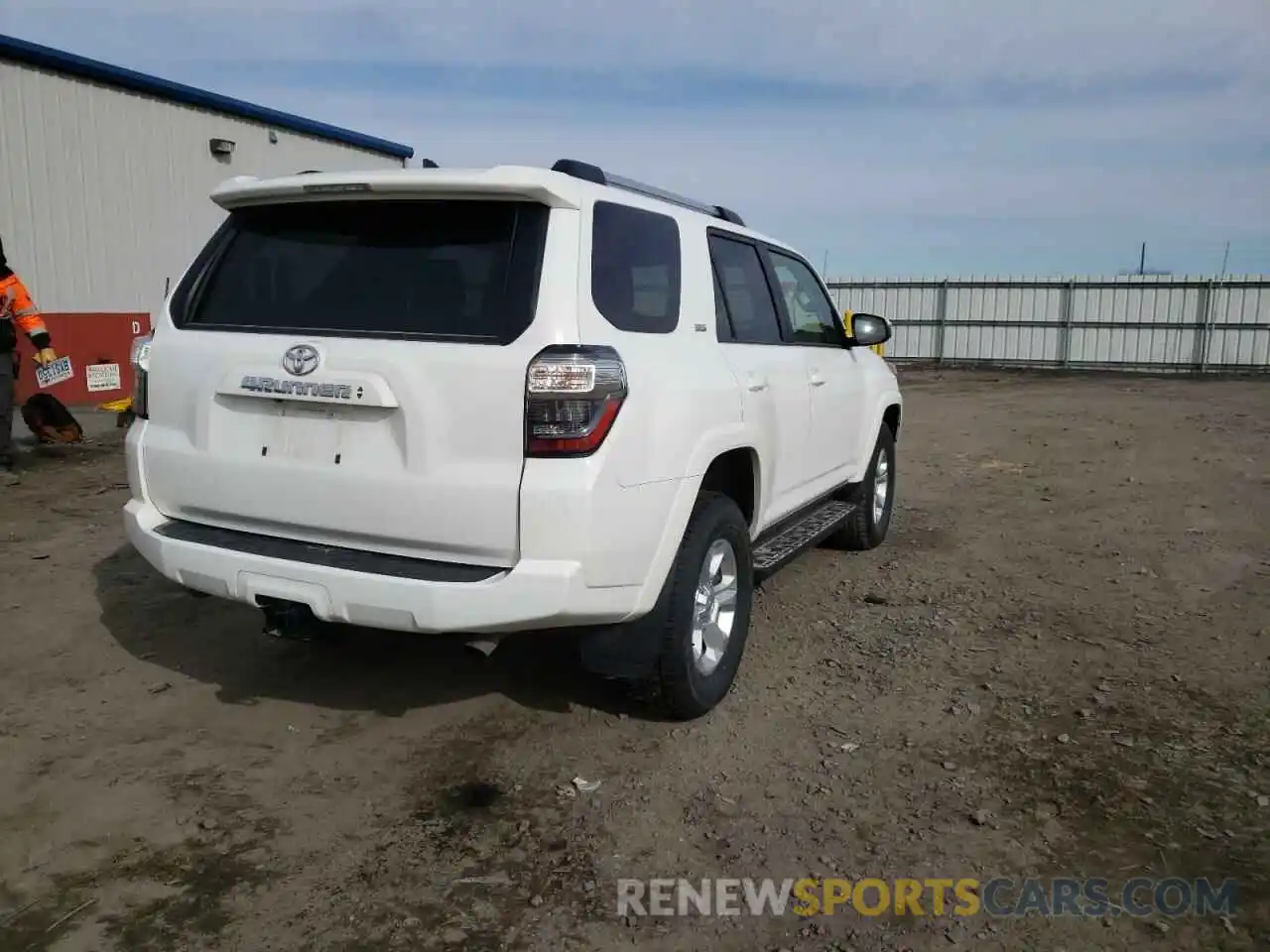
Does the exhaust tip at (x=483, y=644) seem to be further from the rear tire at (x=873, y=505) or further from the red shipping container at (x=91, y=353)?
the red shipping container at (x=91, y=353)

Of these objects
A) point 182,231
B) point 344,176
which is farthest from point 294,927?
point 182,231

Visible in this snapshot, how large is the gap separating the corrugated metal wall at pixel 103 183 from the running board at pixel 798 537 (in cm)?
837

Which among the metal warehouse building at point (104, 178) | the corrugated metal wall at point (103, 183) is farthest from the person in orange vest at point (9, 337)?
the metal warehouse building at point (104, 178)

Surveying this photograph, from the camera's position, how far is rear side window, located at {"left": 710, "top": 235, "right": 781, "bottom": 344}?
4.37 metres

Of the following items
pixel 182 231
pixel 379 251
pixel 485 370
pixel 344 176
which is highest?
pixel 182 231

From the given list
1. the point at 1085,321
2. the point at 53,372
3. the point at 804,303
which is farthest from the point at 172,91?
the point at 1085,321

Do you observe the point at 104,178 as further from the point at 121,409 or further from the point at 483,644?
the point at 483,644

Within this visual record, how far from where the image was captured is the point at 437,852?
3.03 metres

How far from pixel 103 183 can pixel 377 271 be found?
11.3 m

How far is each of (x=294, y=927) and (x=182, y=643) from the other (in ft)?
7.88

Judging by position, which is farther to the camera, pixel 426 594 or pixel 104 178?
pixel 104 178

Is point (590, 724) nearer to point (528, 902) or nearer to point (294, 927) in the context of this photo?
point (528, 902)

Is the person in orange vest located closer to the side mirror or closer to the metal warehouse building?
the metal warehouse building

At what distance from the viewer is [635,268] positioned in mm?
3641
